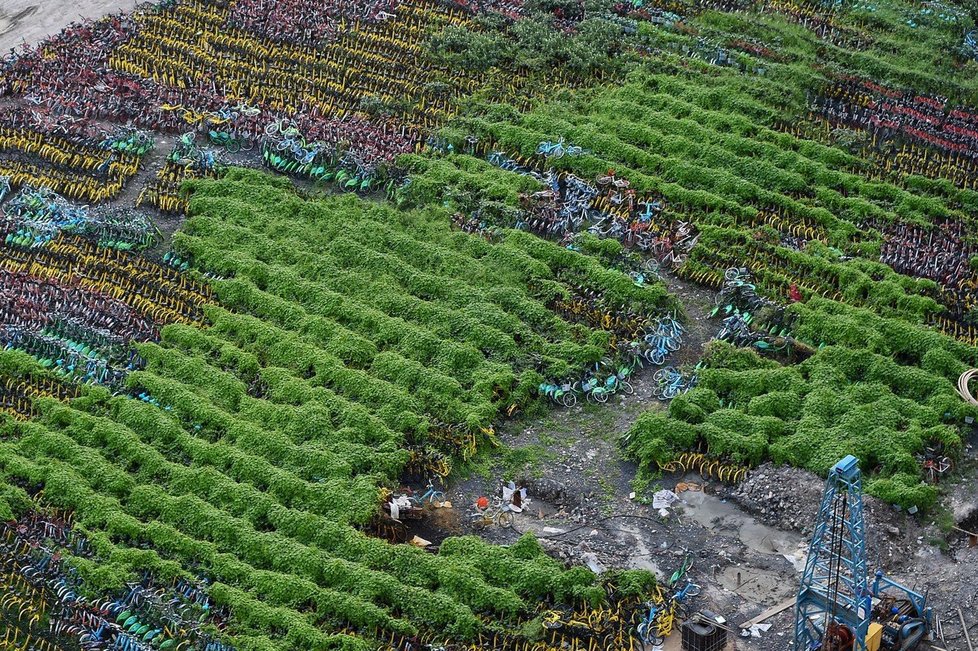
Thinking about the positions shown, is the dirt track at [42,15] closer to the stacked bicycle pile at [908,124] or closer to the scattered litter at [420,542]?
the stacked bicycle pile at [908,124]

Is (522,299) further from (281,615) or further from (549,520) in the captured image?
(281,615)

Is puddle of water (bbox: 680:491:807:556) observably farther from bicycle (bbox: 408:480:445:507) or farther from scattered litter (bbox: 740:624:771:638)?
bicycle (bbox: 408:480:445:507)

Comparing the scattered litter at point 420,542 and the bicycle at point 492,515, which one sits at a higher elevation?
the bicycle at point 492,515

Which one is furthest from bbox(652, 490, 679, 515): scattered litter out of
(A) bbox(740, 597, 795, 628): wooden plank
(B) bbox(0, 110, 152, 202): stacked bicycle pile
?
(B) bbox(0, 110, 152, 202): stacked bicycle pile

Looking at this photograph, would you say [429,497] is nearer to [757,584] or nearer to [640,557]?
[640,557]

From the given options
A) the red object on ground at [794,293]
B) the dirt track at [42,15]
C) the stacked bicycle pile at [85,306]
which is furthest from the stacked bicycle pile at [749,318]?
the dirt track at [42,15]

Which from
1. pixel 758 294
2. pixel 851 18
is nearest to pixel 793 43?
pixel 851 18

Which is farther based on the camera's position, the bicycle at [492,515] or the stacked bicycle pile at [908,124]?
the stacked bicycle pile at [908,124]
